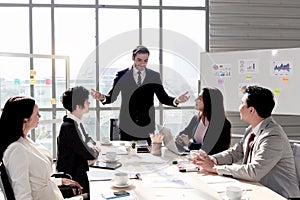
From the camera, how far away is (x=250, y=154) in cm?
206

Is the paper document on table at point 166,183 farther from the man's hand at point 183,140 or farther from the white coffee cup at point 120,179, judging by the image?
the man's hand at point 183,140

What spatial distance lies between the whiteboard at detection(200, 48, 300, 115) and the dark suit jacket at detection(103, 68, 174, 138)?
4.47 feet

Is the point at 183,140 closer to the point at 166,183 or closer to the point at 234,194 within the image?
the point at 166,183

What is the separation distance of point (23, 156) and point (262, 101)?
4.84ft

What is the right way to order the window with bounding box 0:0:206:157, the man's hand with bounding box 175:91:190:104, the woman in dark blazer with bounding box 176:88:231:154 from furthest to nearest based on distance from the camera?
the window with bounding box 0:0:206:157
the man's hand with bounding box 175:91:190:104
the woman in dark blazer with bounding box 176:88:231:154

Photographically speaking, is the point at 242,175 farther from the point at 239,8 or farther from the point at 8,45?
the point at 8,45

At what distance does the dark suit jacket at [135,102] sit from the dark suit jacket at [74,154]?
3.91 feet

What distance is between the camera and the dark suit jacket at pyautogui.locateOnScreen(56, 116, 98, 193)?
2344 millimetres

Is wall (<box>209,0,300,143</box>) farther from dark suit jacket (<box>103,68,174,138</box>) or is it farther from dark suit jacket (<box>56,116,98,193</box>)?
dark suit jacket (<box>56,116,98,193</box>)

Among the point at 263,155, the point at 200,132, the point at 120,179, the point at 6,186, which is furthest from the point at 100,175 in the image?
the point at 200,132

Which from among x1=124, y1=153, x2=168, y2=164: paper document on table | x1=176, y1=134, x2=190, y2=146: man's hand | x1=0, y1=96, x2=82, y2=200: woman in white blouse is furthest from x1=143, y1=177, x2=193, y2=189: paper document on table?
x1=176, y1=134, x2=190, y2=146: man's hand

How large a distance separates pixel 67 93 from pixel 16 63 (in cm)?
223

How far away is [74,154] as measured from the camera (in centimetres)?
236

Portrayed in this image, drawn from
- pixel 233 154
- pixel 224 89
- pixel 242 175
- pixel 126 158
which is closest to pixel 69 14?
pixel 224 89
